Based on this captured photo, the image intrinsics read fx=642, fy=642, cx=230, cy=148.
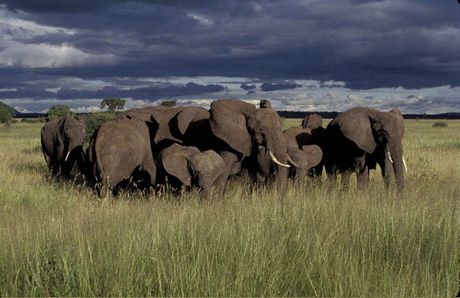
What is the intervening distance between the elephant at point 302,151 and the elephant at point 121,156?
3222 millimetres

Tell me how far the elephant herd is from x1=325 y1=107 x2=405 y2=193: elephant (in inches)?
0.9

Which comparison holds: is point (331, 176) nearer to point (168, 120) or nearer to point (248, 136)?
point (248, 136)

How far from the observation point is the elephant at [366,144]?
14383 mm

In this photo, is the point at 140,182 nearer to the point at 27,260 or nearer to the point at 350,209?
the point at 350,209

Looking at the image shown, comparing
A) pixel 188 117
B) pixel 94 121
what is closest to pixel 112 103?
pixel 94 121

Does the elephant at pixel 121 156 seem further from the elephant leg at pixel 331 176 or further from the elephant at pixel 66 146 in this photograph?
the elephant leg at pixel 331 176

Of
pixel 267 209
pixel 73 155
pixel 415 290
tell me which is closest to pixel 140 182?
pixel 73 155

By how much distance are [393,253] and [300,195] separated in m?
4.58

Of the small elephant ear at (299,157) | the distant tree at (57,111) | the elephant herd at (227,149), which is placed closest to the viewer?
the elephant herd at (227,149)

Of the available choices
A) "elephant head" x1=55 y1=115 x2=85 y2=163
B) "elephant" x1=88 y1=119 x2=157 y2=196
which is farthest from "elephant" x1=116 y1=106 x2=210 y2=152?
"elephant head" x1=55 y1=115 x2=85 y2=163

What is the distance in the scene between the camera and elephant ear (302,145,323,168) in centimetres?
1507

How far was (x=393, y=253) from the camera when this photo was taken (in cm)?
712

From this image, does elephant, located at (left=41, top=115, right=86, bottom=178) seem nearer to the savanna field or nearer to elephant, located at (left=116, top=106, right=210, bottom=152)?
elephant, located at (left=116, top=106, right=210, bottom=152)

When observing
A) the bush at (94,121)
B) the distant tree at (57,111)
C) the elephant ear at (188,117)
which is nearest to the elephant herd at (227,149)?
the elephant ear at (188,117)
